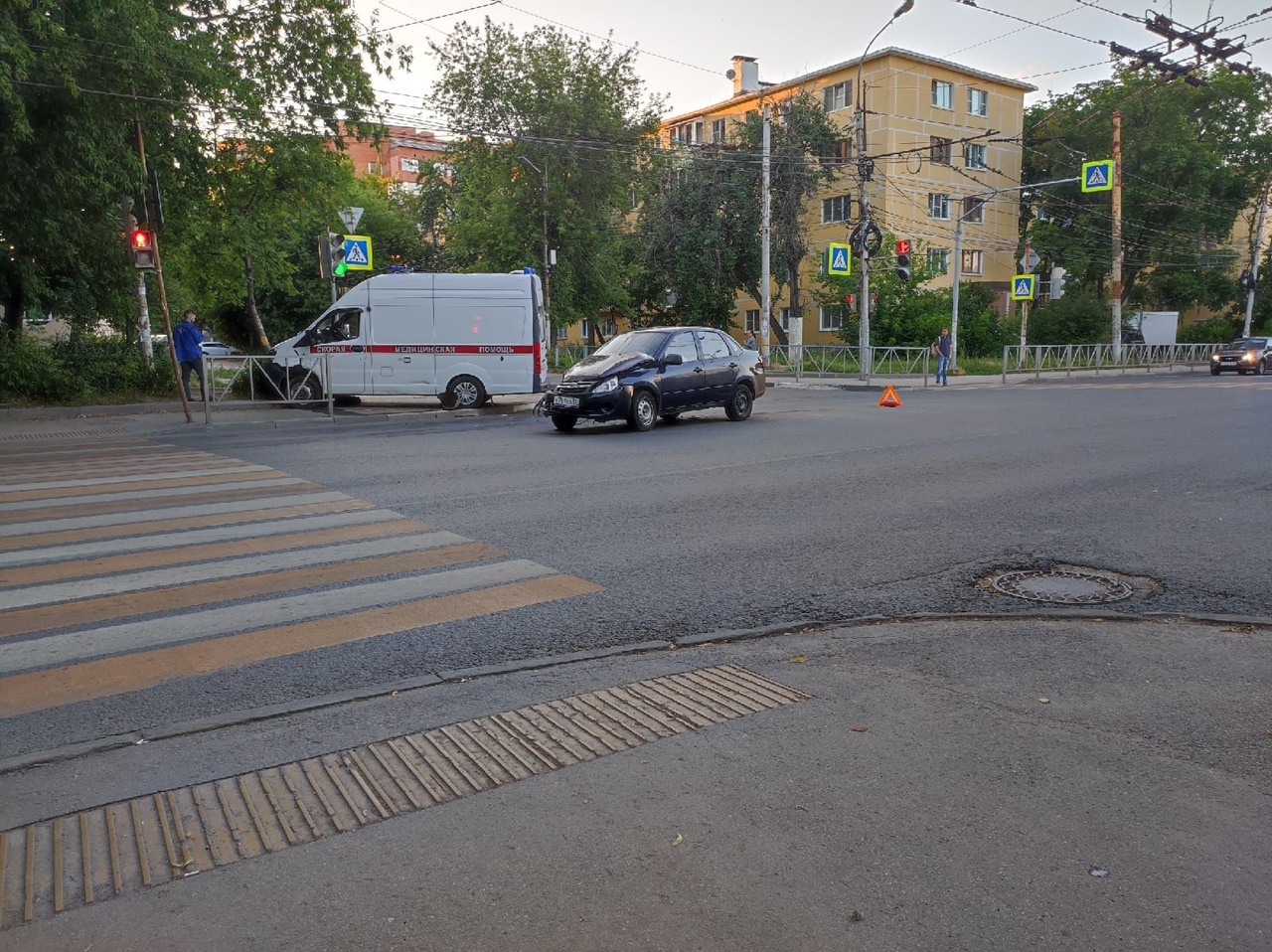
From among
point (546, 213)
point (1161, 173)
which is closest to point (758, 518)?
point (546, 213)

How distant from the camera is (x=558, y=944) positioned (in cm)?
278

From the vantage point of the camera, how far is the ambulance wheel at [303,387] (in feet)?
68.3

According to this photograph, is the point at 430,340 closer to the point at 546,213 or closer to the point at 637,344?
the point at 637,344

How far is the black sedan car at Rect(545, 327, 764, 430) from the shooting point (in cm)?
1587

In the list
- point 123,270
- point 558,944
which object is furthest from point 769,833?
point 123,270

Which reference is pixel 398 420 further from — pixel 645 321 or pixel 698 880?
pixel 645 321

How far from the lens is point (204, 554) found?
729 centimetres

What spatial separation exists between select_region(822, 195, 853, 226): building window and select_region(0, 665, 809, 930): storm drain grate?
158 ft

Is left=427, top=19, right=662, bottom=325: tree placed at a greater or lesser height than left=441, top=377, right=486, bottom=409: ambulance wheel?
greater

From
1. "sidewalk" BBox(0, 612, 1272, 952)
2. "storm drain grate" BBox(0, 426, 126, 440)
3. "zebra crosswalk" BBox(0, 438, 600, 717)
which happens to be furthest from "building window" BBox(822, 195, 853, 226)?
"sidewalk" BBox(0, 612, 1272, 952)

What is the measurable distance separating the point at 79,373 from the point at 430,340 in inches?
302

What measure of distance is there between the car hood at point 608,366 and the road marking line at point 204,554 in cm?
777

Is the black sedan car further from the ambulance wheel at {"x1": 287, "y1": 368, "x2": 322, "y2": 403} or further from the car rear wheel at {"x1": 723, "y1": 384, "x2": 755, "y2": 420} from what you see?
the ambulance wheel at {"x1": 287, "y1": 368, "x2": 322, "y2": 403}

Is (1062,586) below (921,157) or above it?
below
